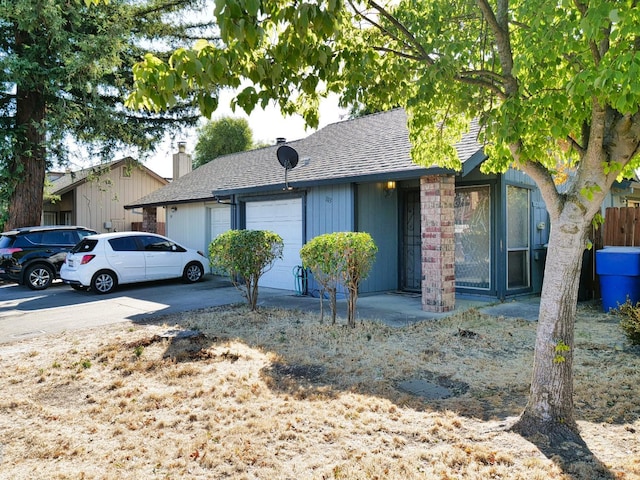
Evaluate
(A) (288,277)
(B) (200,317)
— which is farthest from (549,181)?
(A) (288,277)

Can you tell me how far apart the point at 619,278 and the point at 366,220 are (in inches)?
187

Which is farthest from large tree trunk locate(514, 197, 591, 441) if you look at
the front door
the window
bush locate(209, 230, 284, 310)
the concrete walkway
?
the front door

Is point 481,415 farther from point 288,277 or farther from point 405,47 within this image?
point 288,277

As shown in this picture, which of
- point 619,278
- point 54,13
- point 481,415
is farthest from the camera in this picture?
point 54,13

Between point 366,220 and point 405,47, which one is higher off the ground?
point 405,47

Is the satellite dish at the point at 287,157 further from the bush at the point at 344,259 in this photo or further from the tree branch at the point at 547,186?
the tree branch at the point at 547,186

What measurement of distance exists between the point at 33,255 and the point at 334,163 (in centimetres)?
864

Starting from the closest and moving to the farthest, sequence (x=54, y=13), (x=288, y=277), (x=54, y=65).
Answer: (x=288, y=277) → (x=54, y=13) → (x=54, y=65)

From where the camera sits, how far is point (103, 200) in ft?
78.8

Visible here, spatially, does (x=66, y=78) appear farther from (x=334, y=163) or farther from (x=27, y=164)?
(x=334, y=163)

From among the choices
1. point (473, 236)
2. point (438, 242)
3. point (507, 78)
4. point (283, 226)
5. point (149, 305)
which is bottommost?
point (149, 305)

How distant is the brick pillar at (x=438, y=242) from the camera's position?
8352 mm

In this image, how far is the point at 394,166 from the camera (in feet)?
30.2

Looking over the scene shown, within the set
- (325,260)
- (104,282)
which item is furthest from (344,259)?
(104,282)
